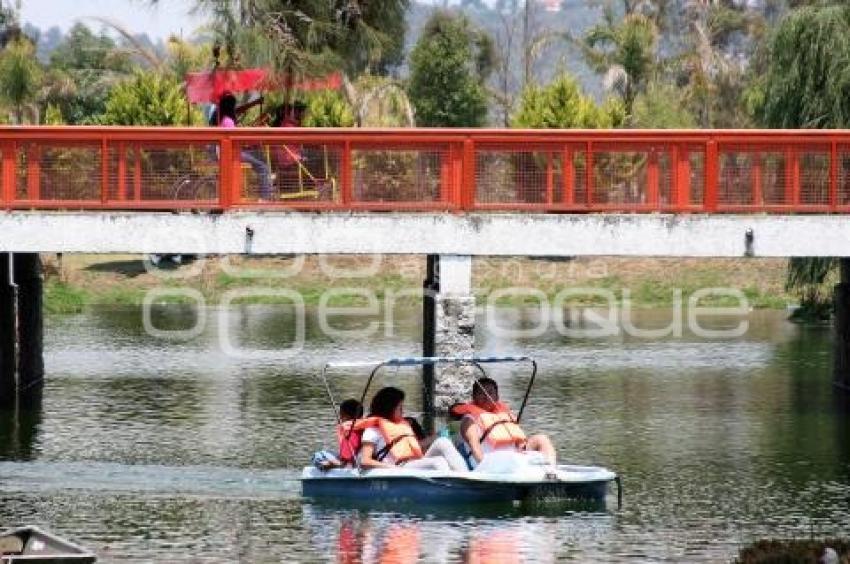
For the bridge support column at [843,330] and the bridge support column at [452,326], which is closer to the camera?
the bridge support column at [452,326]

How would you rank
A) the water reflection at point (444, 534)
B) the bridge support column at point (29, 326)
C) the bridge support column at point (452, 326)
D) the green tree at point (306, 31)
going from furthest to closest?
the green tree at point (306, 31), the bridge support column at point (29, 326), the bridge support column at point (452, 326), the water reflection at point (444, 534)

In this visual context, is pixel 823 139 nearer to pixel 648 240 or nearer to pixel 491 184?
pixel 648 240

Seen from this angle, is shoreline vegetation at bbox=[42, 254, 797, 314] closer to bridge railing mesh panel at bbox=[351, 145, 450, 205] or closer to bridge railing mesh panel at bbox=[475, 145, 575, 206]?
bridge railing mesh panel at bbox=[475, 145, 575, 206]

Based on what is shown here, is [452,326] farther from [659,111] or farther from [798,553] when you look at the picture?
[659,111]

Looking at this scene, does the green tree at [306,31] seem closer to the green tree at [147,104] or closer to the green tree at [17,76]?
the green tree at [147,104]

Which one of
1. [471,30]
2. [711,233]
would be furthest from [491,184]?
[471,30]

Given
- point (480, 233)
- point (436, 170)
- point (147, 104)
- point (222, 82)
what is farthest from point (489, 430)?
point (147, 104)

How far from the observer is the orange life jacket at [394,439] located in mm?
31812

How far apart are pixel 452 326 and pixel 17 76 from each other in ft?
153

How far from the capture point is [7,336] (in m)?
44.3

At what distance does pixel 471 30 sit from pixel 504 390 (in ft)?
193

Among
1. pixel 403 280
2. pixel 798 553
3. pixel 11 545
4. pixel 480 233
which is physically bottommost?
pixel 11 545

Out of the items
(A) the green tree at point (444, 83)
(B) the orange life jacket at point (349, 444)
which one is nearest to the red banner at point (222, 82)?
(B) the orange life jacket at point (349, 444)

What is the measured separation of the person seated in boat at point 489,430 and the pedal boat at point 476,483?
30cm
